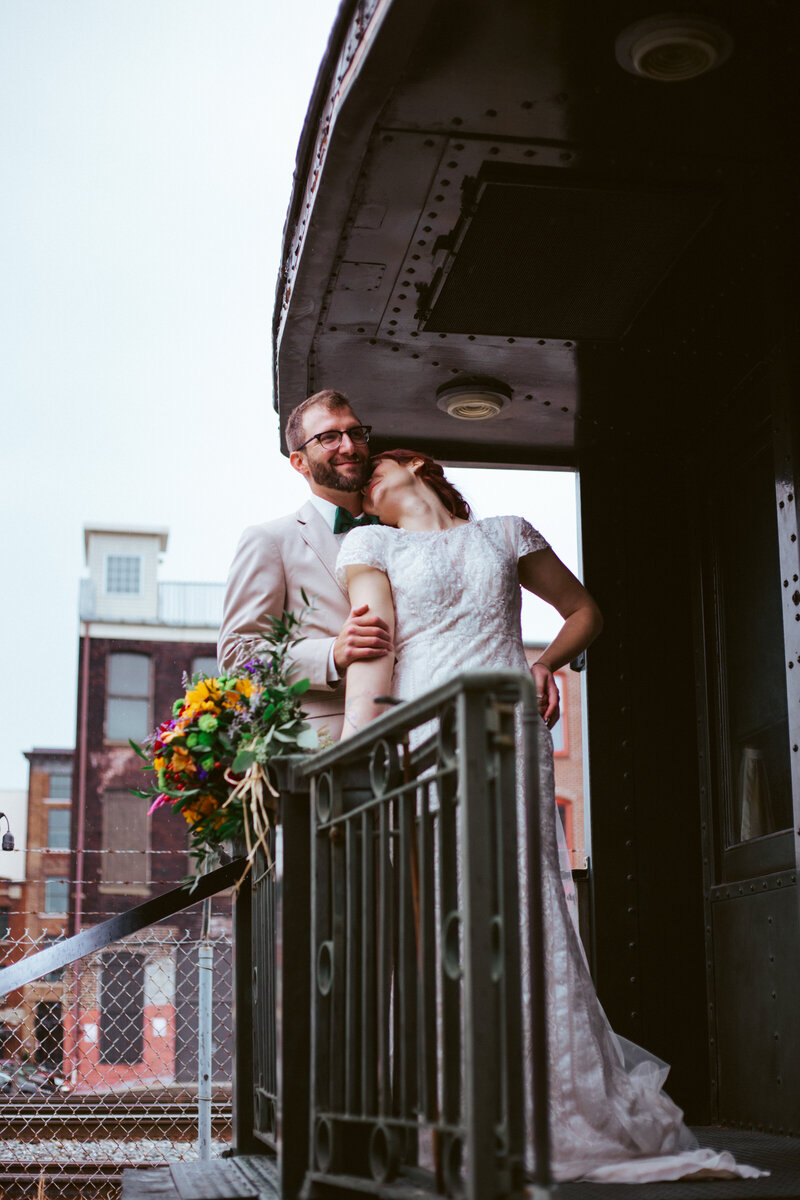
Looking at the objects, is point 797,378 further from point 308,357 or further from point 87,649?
point 87,649

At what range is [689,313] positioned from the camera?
15.6 ft

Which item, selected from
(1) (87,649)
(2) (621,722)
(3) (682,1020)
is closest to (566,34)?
(2) (621,722)

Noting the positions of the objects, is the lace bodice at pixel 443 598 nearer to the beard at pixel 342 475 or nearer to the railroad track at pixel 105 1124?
the beard at pixel 342 475

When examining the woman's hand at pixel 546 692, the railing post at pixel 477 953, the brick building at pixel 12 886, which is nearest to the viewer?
the railing post at pixel 477 953

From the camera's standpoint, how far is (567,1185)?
304cm

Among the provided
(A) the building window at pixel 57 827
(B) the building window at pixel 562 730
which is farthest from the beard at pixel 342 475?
(A) the building window at pixel 57 827

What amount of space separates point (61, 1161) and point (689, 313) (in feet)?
23.5

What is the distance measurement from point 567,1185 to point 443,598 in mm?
1642

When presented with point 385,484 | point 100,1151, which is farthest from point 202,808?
point 100,1151

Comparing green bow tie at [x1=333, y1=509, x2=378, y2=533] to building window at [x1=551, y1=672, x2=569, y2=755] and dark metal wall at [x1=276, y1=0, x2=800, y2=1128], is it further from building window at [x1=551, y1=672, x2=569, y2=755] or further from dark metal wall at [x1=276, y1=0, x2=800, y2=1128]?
building window at [x1=551, y1=672, x2=569, y2=755]

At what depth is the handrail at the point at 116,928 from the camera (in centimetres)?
416

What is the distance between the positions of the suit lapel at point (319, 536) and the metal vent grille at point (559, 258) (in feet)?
2.86

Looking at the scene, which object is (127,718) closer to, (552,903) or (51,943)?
(51,943)

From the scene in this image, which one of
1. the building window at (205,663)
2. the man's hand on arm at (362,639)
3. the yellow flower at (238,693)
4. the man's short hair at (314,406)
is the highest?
the building window at (205,663)
